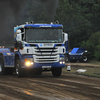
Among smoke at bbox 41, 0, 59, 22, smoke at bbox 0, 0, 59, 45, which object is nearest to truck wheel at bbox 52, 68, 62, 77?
smoke at bbox 0, 0, 59, 45

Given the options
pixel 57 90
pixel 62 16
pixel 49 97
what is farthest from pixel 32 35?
pixel 62 16

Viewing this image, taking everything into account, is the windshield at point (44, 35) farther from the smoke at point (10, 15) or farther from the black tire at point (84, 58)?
the black tire at point (84, 58)

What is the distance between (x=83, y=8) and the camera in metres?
55.4

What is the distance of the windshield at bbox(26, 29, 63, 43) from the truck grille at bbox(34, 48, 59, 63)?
487 mm

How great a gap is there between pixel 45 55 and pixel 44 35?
1.09 meters

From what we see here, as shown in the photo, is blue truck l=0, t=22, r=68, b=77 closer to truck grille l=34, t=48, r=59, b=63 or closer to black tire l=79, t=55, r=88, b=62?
truck grille l=34, t=48, r=59, b=63

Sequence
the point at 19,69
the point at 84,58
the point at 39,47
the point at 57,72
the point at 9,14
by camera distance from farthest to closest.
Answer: the point at 84,58, the point at 9,14, the point at 57,72, the point at 19,69, the point at 39,47

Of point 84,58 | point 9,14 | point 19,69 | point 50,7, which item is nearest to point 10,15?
point 9,14

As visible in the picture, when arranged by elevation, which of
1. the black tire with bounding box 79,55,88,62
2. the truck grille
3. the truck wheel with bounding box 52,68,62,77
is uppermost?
the black tire with bounding box 79,55,88,62

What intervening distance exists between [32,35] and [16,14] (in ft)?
68.3

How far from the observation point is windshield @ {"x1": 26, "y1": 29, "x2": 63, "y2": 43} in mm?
18781

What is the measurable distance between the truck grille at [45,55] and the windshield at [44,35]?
1.60 feet

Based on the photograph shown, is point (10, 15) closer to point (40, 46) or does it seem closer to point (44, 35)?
point (44, 35)

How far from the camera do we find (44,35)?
18984 mm
